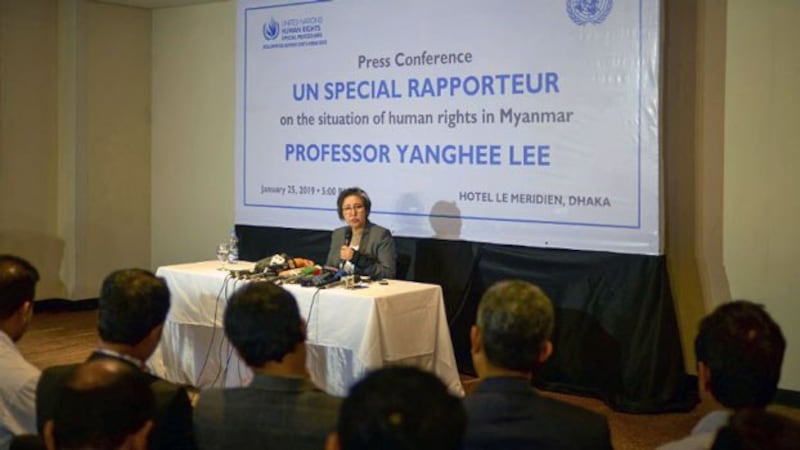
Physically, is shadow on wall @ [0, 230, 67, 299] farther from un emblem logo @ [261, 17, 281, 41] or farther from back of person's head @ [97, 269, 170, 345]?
back of person's head @ [97, 269, 170, 345]

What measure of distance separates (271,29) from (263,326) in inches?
188

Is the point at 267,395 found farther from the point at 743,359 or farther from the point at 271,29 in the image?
the point at 271,29

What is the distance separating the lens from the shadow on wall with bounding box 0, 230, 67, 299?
7.37m

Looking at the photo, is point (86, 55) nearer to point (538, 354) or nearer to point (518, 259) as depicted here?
point (518, 259)

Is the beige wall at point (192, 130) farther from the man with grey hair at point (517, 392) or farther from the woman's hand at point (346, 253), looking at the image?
the man with grey hair at point (517, 392)

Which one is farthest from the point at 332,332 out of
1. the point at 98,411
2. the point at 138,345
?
the point at 98,411

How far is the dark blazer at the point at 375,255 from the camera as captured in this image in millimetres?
4938

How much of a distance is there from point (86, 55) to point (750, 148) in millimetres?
5221

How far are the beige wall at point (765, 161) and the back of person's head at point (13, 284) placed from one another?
147 inches

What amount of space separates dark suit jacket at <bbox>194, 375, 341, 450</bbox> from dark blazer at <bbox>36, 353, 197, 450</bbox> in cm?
6

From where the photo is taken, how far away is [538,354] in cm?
200

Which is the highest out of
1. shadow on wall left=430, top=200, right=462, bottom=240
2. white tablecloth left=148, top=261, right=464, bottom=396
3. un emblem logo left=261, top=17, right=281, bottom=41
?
un emblem logo left=261, top=17, right=281, bottom=41

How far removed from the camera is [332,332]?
4402 millimetres

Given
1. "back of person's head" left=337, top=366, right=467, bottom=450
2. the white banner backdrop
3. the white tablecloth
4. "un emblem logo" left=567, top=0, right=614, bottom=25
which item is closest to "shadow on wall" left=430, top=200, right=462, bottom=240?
the white banner backdrop
